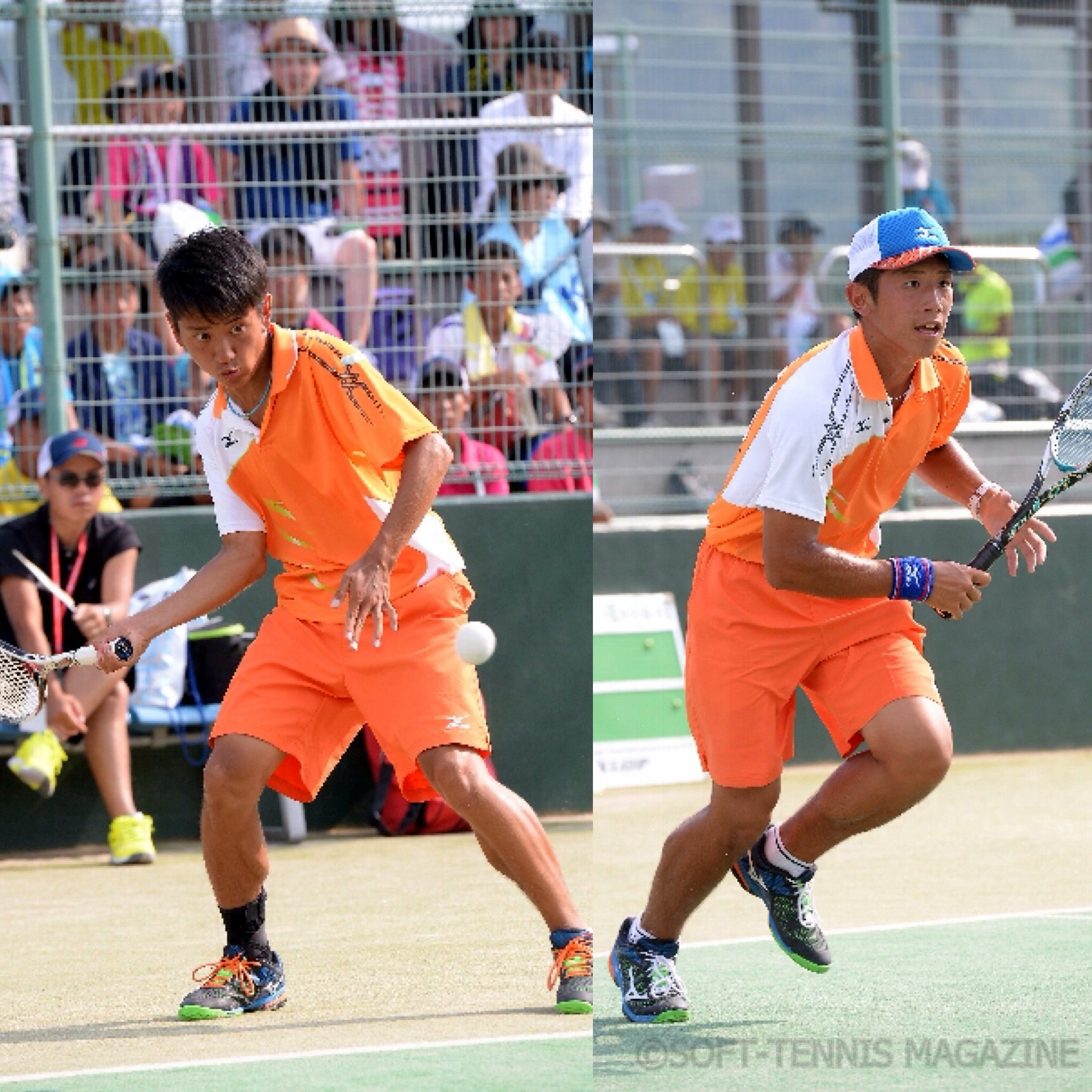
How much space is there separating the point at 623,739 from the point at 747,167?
3.19 meters

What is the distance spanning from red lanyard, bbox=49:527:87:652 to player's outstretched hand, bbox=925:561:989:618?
4656 millimetres

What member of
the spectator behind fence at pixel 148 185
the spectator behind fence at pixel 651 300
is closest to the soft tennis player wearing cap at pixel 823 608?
the spectator behind fence at pixel 148 185

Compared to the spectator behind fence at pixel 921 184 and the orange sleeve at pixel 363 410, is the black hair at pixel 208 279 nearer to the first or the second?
the orange sleeve at pixel 363 410

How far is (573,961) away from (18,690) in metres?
1.72

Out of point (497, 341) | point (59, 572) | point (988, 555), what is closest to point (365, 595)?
point (988, 555)

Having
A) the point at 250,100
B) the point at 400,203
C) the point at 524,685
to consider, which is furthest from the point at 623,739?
the point at 250,100

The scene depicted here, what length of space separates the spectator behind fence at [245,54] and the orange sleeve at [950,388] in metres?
5.01

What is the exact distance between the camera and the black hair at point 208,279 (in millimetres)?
4402

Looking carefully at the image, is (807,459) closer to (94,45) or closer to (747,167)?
(94,45)

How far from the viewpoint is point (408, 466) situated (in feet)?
15.0

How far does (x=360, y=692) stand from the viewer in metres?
4.64

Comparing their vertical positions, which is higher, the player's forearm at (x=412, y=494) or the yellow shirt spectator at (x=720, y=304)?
the yellow shirt spectator at (x=720, y=304)

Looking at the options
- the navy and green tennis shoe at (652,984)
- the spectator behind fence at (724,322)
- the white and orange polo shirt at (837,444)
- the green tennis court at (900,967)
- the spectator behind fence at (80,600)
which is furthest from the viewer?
the spectator behind fence at (724,322)

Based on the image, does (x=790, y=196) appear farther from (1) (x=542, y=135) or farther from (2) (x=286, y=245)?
(2) (x=286, y=245)
